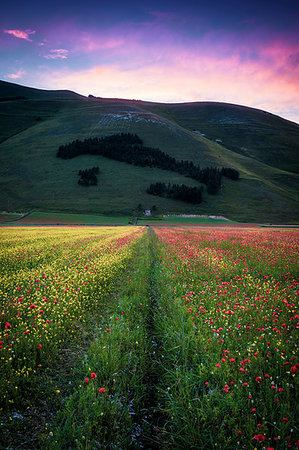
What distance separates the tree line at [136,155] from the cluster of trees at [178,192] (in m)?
14.0

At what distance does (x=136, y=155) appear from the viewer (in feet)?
427

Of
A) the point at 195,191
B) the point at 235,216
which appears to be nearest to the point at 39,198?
the point at 195,191

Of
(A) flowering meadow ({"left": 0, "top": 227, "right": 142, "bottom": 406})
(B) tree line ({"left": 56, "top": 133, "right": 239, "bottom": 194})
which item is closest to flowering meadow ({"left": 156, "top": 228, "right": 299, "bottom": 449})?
(A) flowering meadow ({"left": 0, "top": 227, "right": 142, "bottom": 406})

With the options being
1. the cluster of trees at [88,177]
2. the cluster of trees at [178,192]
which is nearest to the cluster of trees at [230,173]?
the cluster of trees at [178,192]

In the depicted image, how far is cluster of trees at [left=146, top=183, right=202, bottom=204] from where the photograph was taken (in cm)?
10684

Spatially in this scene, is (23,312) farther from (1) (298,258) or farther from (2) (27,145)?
(2) (27,145)

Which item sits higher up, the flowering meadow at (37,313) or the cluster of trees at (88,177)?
the cluster of trees at (88,177)

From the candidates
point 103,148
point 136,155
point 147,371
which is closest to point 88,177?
point 103,148

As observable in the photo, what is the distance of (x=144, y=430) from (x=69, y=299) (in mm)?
4502

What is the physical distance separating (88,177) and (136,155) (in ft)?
115

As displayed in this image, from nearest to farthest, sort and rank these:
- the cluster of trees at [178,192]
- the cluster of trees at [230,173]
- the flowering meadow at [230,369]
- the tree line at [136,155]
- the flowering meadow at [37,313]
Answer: the flowering meadow at [230,369], the flowering meadow at [37,313], the cluster of trees at [178,192], the tree line at [136,155], the cluster of trees at [230,173]

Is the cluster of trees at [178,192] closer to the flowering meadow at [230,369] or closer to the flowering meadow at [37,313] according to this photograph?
the flowering meadow at [37,313]

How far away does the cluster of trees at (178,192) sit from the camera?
106838 millimetres

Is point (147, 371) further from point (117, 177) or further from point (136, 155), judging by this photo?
point (136, 155)
